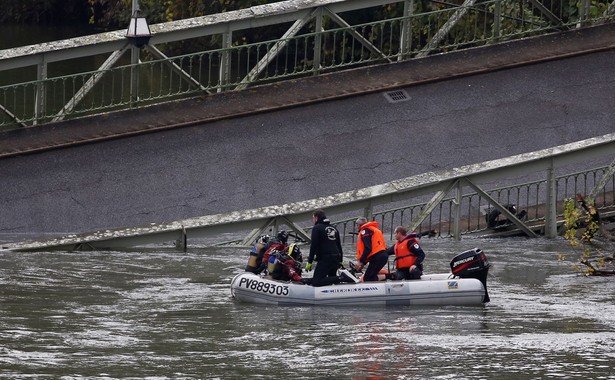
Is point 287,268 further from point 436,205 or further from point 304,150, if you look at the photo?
point 304,150

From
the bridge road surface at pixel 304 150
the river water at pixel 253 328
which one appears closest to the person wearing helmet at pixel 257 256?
the river water at pixel 253 328

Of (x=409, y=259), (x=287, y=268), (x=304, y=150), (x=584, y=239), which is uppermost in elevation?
(x=304, y=150)

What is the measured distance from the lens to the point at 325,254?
2228 centimetres

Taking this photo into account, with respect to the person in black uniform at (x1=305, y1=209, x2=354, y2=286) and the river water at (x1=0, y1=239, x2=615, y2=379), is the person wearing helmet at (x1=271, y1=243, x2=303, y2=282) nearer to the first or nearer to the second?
the person in black uniform at (x1=305, y1=209, x2=354, y2=286)

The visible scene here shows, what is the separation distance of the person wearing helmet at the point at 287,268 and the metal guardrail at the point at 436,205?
2.72m

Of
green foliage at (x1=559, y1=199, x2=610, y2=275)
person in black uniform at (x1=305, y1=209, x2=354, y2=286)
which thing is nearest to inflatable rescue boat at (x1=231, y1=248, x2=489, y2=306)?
person in black uniform at (x1=305, y1=209, x2=354, y2=286)

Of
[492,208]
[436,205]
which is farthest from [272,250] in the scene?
[492,208]

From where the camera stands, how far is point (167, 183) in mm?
27031

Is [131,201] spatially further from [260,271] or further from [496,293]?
[496,293]

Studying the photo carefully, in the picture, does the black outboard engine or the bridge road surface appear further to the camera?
the bridge road surface

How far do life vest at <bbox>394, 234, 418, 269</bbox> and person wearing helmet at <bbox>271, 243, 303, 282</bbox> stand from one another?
1.45 meters

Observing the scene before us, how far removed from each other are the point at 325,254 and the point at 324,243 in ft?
0.79

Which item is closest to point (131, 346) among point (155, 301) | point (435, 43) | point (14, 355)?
point (14, 355)

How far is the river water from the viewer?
17797 mm
